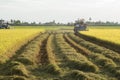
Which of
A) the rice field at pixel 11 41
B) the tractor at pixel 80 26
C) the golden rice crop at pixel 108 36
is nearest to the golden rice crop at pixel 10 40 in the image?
the rice field at pixel 11 41

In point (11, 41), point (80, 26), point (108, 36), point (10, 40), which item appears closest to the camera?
point (11, 41)

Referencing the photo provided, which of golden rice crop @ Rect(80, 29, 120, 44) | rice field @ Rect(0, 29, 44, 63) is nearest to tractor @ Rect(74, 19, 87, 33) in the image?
golden rice crop @ Rect(80, 29, 120, 44)

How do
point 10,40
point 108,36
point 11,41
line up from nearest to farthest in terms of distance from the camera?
point 11,41 < point 10,40 < point 108,36

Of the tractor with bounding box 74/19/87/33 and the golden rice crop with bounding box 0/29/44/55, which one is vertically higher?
the golden rice crop with bounding box 0/29/44/55

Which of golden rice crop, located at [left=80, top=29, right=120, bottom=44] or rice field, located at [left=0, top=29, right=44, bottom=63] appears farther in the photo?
golden rice crop, located at [left=80, top=29, right=120, bottom=44]

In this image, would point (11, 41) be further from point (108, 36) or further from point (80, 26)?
point (80, 26)

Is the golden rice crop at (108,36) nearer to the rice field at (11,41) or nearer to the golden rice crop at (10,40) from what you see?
the rice field at (11,41)

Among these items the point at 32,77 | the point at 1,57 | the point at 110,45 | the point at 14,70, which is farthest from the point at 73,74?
the point at 110,45

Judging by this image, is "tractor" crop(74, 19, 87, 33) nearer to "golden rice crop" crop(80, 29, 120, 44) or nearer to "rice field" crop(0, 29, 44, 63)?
"golden rice crop" crop(80, 29, 120, 44)

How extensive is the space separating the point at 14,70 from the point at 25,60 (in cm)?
391

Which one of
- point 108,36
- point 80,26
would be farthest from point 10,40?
point 80,26

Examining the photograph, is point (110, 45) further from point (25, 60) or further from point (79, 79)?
point (79, 79)

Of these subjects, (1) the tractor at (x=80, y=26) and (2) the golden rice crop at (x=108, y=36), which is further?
(1) the tractor at (x=80, y=26)

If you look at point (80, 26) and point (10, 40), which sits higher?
point (10, 40)
